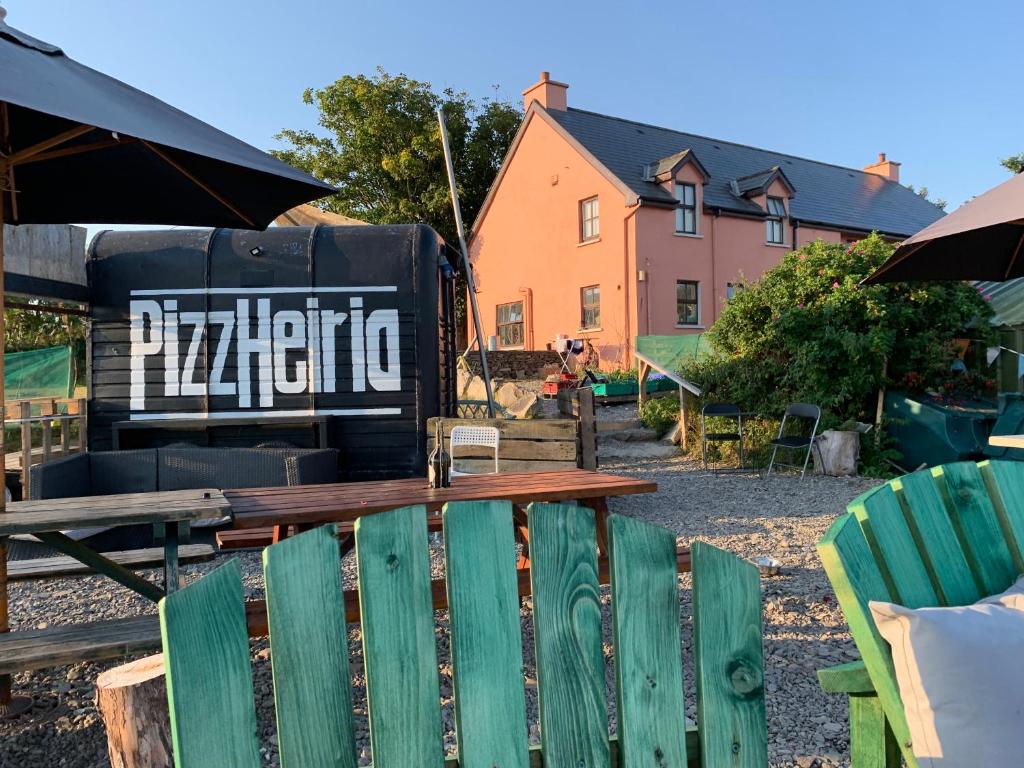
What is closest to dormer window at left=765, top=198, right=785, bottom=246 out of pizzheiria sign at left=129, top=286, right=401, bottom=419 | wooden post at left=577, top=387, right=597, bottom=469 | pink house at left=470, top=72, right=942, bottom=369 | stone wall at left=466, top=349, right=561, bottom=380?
pink house at left=470, top=72, right=942, bottom=369

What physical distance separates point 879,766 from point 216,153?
2648mm

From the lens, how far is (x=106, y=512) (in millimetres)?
2713

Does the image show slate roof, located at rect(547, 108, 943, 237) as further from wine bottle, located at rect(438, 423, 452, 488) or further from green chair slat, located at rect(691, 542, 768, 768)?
green chair slat, located at rect(691, 542, 768, 768)

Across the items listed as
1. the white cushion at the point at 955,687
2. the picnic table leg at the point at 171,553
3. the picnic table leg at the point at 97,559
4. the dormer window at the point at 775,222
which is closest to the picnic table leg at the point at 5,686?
the picnic table leg at the point at 97,559

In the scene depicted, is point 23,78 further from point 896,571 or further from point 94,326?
point 94,326

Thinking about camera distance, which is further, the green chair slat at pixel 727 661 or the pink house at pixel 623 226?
the pink house at pixel 623 226

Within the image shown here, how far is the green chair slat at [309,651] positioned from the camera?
1.11 m

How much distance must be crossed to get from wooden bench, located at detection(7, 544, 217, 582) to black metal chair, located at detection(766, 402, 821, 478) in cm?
706

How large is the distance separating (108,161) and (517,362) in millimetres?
15217

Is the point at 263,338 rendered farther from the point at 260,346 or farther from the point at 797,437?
the point at 797,437

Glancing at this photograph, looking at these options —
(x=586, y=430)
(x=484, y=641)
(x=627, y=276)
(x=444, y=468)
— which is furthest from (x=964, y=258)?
(x=627, y=276)

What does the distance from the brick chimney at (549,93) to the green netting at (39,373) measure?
47.0 feet

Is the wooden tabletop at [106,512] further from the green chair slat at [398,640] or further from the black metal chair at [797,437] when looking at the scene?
the black metal chair at [797,437]

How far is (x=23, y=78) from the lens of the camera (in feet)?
7.20
